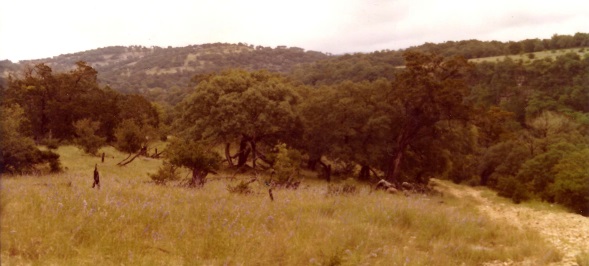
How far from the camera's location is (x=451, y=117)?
2869 cm

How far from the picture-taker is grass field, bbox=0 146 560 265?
5.33m

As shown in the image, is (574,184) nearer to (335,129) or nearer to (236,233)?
(335,129)

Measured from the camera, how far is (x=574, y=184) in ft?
68.9

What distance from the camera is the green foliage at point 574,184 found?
20.1 metres

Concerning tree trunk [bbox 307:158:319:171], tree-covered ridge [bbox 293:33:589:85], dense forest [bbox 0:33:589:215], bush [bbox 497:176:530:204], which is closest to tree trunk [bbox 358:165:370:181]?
dense forest [bbox 0:33:589:215]

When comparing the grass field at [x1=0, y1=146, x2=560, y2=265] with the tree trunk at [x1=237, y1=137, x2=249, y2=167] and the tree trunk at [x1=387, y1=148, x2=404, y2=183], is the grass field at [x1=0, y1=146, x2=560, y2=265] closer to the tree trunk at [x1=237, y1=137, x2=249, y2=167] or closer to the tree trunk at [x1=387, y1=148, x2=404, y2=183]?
the tree trunk at [x1=387, y1=148, x2=404, y2=183]

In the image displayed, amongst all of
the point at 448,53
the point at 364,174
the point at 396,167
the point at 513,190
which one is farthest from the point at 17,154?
the point at 448,53

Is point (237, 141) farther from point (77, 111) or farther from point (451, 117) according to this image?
point (77, 111)

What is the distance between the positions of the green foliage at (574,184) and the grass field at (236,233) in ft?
46.6

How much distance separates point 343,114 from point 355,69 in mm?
78061

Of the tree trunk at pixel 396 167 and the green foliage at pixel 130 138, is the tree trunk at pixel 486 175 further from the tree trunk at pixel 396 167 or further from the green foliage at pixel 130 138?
the green foliage at pixel 130 138

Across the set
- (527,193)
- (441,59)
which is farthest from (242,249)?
(441,59)

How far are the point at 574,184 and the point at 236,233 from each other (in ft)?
71.5

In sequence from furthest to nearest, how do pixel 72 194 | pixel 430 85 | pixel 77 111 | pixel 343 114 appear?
pixel 77 111
pixel 343 114
pixel 430 85
pixel 72 194
